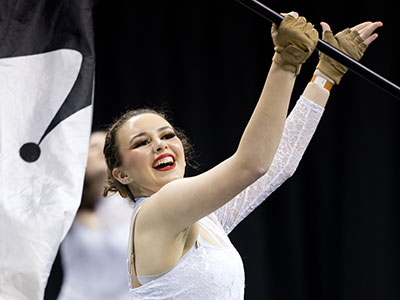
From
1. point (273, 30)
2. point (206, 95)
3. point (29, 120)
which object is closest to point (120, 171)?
point (29, 120)

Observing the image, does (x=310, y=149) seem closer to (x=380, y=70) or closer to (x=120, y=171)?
(x=380, y=70)

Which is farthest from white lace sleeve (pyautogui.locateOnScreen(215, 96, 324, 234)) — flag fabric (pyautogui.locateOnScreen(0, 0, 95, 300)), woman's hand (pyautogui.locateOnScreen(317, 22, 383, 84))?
flag fabric (pyautogui.locateOnScreen(0, 0, 95, 300))

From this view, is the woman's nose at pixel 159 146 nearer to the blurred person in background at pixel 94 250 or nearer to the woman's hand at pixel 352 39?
the woman's hand at pixel 352 39

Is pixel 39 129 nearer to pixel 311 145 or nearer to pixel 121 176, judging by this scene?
pixel 121 176

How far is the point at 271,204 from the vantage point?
2967 mm

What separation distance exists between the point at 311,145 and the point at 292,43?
1771 mm

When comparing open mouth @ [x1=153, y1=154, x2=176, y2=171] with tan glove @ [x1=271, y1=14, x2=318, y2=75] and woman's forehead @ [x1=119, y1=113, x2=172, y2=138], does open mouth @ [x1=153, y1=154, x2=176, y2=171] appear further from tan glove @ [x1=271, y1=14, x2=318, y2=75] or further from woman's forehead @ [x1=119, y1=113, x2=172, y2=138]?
tan glove @ [x1=271, y1=14, x2=318, y2=75]

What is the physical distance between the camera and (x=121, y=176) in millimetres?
1548

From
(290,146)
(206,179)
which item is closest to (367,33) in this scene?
(290,146)

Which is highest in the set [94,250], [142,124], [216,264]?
[142,124]

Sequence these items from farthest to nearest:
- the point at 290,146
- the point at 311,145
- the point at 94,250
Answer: the point at 311,145 < the point at 94,250 < the point at 290,146

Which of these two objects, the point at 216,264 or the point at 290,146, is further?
the point at 290,146

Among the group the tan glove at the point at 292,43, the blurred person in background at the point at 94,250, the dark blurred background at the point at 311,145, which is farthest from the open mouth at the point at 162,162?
the dark blurred background at the point at 311,145

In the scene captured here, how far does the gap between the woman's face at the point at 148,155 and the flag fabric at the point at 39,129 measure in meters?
0.11
